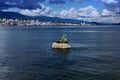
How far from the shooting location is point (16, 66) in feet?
246

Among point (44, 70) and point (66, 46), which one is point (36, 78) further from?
point (66, 46)

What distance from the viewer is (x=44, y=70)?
6969cm

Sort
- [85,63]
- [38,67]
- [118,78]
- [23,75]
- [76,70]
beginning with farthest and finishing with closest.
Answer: [85,63]
[38,67]
[76,70]
[23,75]
[118,78]

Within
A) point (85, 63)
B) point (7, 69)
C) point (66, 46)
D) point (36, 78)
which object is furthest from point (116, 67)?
point (66, 46)

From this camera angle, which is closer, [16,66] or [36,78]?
[36,78]

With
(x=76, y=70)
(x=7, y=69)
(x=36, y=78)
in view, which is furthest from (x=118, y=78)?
(x=7, y=69)

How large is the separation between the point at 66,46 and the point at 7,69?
5087 centimetres

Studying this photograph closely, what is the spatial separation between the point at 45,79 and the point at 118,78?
1485cm

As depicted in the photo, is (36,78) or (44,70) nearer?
(36,78)

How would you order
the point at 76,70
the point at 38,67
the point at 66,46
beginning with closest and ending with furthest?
1. the point at 76,70
2. the point at 38,67
3. the point at 66,46

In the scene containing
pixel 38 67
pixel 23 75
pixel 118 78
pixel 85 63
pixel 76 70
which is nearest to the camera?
pixel 118 78

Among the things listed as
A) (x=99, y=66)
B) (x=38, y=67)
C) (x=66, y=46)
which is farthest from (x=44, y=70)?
(x=66, y=46)

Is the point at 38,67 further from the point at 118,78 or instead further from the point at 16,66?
the point at 118,78

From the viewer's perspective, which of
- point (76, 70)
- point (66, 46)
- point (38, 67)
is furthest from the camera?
point (66, 46)
